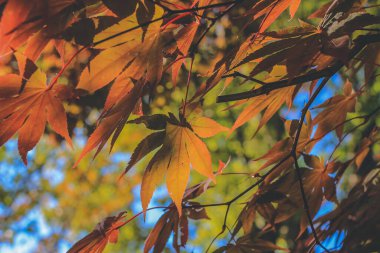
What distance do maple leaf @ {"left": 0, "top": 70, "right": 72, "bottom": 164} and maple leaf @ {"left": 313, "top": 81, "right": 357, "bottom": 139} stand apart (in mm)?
558

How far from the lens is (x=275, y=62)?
20.6 inches

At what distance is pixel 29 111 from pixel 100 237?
291mm

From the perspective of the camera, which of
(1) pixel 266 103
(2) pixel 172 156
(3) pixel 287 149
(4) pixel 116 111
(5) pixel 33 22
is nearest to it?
(5) pixel 33 22

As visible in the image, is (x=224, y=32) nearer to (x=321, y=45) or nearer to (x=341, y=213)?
(x=341, y=213)

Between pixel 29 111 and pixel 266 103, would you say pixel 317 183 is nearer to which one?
pixel 266 103

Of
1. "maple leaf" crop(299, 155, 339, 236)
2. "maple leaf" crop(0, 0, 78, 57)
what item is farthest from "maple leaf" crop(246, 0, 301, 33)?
"maple leaf" crop(299, 155, 339, 236)

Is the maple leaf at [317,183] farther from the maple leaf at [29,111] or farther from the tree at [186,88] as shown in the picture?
the maple leaf at [29,111]

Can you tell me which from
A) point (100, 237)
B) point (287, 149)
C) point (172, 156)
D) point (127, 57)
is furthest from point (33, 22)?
point (287, 149)

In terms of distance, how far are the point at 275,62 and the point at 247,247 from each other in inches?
19.1

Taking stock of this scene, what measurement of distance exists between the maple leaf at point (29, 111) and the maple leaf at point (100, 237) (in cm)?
21

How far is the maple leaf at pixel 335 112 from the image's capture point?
90 cm

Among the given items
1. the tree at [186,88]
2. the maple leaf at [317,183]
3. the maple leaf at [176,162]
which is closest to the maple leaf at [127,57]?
the tree at [186,88]

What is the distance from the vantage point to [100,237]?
74 cm

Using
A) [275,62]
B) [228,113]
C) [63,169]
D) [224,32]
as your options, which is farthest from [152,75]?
[63,169]
